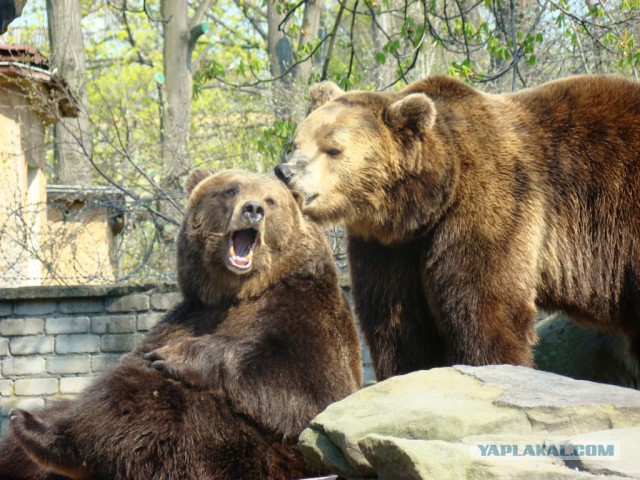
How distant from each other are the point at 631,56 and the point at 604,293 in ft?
16.9

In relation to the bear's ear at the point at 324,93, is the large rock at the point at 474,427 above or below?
below

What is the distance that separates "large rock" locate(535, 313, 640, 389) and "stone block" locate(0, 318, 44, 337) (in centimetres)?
487

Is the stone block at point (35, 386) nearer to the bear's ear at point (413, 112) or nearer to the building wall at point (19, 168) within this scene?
the building wall at point (19, 168)

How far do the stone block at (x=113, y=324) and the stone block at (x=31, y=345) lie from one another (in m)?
0.44

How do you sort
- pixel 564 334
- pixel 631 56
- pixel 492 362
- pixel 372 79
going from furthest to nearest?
1. pixel 372 79
2. pixel 631 56
3. pixel 564 334
4. pixel 492 362

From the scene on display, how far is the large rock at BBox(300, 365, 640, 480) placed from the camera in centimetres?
304

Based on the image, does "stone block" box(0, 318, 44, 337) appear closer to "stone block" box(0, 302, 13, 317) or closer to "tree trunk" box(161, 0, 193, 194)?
"stone block" box(0, 302, 13, 317)

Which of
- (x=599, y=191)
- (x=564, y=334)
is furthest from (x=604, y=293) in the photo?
(x=564, y=334)

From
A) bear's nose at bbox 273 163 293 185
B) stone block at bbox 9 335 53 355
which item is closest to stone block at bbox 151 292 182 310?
stone block at bbox 9 335 53 355

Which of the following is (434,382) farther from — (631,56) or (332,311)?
(631,56)

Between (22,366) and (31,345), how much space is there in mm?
212

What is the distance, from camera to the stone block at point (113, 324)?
9250mm

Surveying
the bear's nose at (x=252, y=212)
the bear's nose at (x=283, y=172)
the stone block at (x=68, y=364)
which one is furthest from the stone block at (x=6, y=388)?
the bear's nose at (x=283, y=172)

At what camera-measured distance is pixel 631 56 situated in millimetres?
9320
